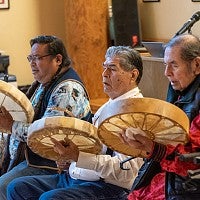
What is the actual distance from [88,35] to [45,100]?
2283 mm

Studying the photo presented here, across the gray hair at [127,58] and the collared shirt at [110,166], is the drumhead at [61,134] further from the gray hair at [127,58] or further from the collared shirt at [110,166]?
the gray hair at [127,58]

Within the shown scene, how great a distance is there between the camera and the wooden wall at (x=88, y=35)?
505 cm

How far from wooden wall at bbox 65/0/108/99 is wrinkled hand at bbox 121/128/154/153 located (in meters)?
3.22

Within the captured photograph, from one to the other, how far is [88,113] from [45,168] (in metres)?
0.39

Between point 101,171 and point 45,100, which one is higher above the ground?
point 45,100

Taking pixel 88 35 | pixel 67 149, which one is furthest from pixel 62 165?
pixel 88 35

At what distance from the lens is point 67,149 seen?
2357mm

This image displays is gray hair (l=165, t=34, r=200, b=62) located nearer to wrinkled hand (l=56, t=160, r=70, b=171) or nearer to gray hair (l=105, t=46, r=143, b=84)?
gray hair (l=105, t=46, r=143, b=84)

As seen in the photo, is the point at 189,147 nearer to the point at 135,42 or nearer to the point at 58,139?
the point at 58,139

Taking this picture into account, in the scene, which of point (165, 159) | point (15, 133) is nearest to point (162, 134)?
point (165, 159)

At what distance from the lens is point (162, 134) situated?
1.99m

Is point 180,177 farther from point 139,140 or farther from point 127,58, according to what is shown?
point 127,58

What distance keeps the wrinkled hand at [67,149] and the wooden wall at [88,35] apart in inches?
111

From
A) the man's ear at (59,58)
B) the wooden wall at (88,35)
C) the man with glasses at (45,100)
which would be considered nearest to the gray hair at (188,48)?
the man with glasses at (45,100)
